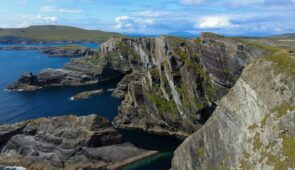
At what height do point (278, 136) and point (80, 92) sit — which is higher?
point (278, 136)

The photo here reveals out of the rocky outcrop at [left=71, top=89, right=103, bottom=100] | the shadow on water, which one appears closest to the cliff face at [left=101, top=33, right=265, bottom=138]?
the shadow on water

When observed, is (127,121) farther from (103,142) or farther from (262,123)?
(262,123)

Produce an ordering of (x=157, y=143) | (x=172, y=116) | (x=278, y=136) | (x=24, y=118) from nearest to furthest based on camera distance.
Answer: (x=278, y=136) → (x=157, y=143) → (x=172, y=116) → (x=24, y=118)

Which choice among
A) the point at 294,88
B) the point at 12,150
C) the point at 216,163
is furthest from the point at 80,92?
the point at 294,88

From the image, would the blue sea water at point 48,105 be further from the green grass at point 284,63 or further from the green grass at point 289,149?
the green grass at point 289,149

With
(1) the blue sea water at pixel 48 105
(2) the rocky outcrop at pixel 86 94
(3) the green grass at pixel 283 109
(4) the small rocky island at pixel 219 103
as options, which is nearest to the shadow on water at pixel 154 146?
(4) the small rocky island at pixel 219 103
